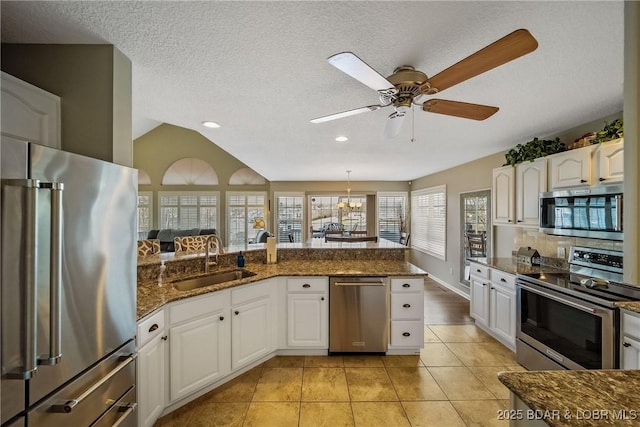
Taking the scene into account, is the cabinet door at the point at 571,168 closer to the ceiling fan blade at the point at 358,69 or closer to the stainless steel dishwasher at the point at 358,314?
the stainless steel dishwasher at the point at 358,314

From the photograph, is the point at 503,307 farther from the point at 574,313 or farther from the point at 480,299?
the point at 574,313

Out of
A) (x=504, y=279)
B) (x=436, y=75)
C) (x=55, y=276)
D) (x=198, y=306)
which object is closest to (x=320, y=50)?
(x=436, y=75)

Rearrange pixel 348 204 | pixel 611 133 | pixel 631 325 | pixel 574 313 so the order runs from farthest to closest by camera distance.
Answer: pixel 348 204 → pixel 611 133 → pixel 574 313 → pixel 631 325

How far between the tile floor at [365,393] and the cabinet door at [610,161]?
73.3 inches

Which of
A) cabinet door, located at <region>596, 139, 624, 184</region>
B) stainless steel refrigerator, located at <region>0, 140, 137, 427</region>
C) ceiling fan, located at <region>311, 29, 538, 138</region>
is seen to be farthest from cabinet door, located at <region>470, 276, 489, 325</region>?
stainless steel refrigerator, located at <region>0, 140, 137, 427</region>

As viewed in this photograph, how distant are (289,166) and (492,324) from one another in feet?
13.1

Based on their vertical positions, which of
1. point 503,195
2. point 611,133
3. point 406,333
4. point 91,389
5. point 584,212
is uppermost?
point 611,133

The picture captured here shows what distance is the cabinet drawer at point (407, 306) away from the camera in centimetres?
276

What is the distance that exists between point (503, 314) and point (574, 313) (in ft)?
2.98

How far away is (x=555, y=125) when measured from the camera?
2.69 metres

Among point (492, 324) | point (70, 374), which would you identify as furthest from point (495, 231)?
point (70, 374)

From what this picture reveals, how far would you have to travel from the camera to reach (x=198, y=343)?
2.05 metres

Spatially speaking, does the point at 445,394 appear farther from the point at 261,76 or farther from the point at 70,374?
the point at 261,76

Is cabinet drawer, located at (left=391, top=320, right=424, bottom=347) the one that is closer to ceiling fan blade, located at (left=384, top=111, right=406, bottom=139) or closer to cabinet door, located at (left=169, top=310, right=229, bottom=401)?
cabinet door, located at (left=169, top=310, right=229, bottom=401)
